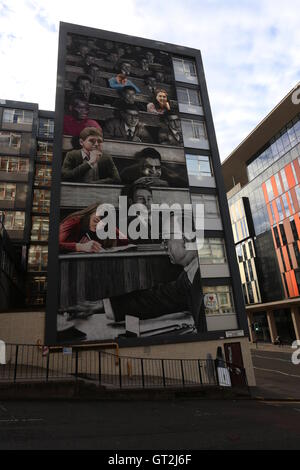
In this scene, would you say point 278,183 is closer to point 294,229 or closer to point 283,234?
point 283,234

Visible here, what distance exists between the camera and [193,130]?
100ft

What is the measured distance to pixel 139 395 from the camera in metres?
14.1

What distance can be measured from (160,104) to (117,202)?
11.4m

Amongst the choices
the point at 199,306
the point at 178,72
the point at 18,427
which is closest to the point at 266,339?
the point at 199,306

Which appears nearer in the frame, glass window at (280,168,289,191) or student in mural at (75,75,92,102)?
student in mural at (75,75,92,102)

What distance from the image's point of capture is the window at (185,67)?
3306 cm

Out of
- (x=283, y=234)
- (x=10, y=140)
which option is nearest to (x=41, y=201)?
(x=10, y=140)

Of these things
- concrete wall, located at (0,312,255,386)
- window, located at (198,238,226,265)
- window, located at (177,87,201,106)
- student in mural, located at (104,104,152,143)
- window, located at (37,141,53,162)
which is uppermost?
window, located at (37,141,53,162)

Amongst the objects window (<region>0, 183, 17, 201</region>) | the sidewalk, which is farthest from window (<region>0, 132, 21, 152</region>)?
the sidewalk

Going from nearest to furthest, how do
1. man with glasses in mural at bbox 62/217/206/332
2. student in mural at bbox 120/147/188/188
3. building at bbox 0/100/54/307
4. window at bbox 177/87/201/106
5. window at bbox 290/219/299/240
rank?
man with glasses in mural at bbox 62/217/206/332 → student in mural at bbox 120/147/188/188 → window at bbox 177/87/201/106 → building at bbox 0/100/54/307 → window at bbox 290/219/299/240

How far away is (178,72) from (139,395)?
30.5 m

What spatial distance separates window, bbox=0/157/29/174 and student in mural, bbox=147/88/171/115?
21828mm

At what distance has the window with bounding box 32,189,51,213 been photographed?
45.0m

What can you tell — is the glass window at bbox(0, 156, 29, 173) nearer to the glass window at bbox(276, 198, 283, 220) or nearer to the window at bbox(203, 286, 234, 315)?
the window at bbox(203, 286, 234, 315)
